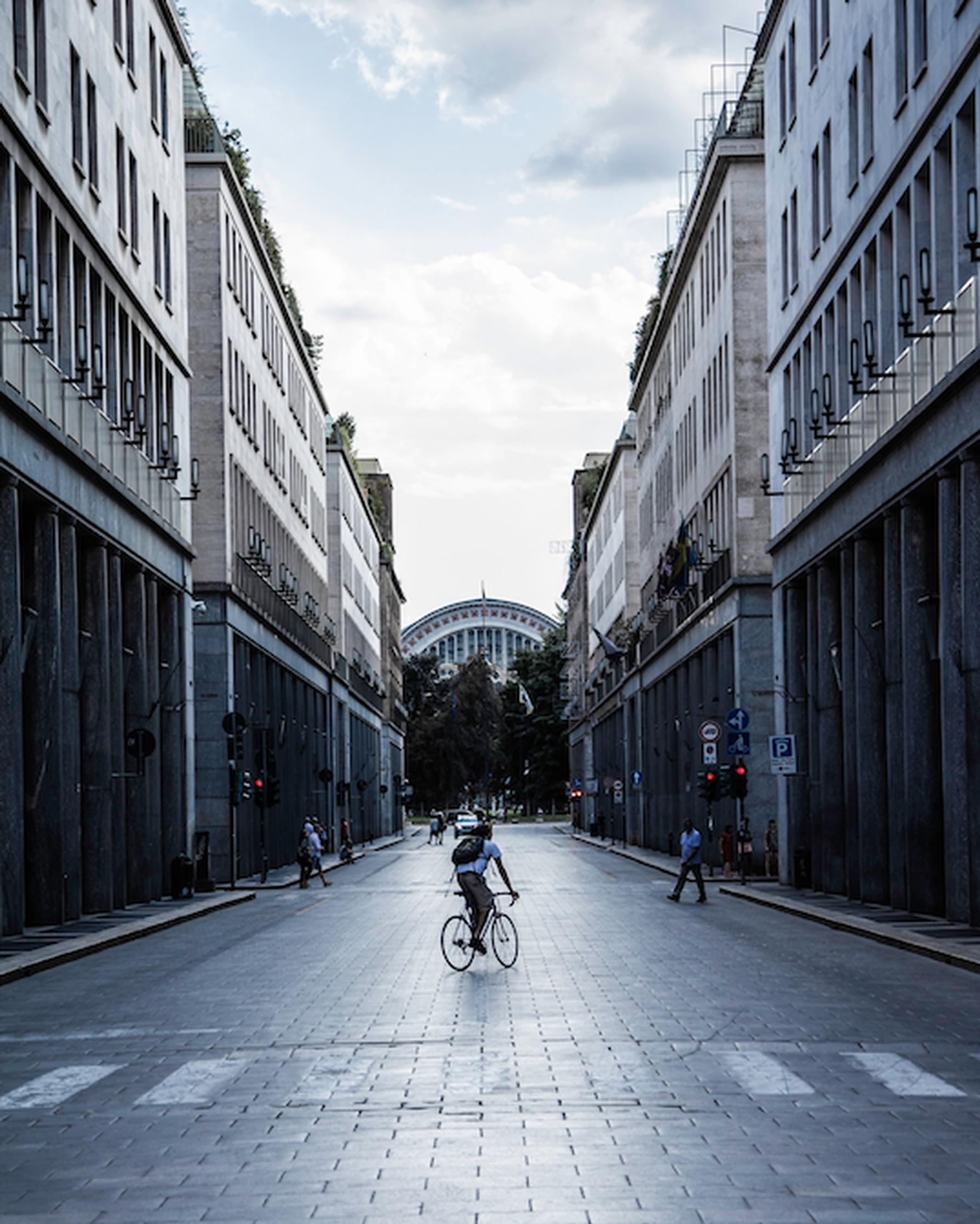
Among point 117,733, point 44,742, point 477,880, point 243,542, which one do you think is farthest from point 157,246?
point 477,880

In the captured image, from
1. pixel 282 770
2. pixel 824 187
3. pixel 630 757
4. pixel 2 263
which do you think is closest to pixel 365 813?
pixel 630 757

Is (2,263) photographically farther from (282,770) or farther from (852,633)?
(282,770)

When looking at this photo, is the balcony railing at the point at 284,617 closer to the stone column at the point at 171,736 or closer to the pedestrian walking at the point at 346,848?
the pedestrian walking at the point at 346,848

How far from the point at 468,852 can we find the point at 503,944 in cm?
123

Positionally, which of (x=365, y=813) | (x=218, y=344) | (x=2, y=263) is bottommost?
(x=365, y=813)

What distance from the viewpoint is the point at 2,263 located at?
29.3m

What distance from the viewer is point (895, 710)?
106ft

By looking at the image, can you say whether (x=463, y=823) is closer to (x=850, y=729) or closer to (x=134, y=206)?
(x=134, y=206)

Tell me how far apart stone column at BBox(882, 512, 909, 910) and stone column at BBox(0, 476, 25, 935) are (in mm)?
13584

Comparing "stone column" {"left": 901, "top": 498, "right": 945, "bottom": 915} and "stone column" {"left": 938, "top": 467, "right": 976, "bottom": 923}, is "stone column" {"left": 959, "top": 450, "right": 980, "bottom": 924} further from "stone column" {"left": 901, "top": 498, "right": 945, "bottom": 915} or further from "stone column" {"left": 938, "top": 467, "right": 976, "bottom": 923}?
"stone column" {"left": 901, "top": 498, "right": 945, "bottom": 915}

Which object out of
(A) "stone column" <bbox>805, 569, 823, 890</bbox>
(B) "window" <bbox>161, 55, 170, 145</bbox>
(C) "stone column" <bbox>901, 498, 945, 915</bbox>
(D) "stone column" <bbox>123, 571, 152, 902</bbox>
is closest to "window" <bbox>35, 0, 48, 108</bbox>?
(D) "stone column" <bbox>123, 571, 152, 902</bbox>

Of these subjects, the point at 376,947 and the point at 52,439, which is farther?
the point at 52,439

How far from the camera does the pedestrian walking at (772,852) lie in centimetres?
4919

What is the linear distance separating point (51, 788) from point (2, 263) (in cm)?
807
